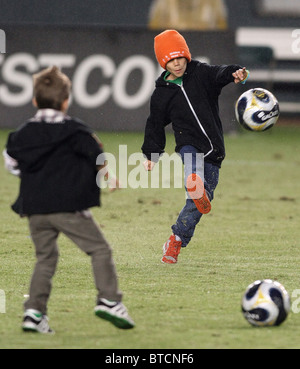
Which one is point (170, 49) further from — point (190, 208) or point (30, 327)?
point (30, 327)

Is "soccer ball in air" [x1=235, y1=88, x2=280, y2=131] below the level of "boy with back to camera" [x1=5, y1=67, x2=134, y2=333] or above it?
above

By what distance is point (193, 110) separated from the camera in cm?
779

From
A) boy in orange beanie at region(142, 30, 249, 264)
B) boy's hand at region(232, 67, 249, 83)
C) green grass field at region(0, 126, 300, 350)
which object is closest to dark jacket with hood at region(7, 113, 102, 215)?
green grass field at region(0, 126, 300, 350)

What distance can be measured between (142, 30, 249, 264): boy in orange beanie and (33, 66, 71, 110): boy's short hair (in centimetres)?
228

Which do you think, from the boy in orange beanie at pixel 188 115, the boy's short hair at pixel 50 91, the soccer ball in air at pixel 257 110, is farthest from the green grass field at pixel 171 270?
the boy's short hair at pixel 50 91

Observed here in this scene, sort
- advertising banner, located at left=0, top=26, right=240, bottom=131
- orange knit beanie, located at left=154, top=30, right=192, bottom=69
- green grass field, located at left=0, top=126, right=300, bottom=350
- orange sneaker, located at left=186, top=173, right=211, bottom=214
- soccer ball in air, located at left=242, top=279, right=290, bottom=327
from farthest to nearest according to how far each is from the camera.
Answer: advertising banner, located at left=0, top=26, right=240, bottom=131, orange knit beanie, located at left=154, top=30, right=192, bottom=69, orange sneaker, located at left=186, top=173, right=211, bottom=214, soccer ball in air, located at left=242, top=279, right=290, bottom=327, green grass field, located at left=0, top=126, right=300, bottom=350

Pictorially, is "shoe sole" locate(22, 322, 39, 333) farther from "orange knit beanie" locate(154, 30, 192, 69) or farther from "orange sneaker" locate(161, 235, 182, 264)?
"orange knit beanie" locate(154, 30, 192, 69)

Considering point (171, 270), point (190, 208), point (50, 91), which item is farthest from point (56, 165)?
point (190, 208)

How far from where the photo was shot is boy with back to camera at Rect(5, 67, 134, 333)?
5.48 meters

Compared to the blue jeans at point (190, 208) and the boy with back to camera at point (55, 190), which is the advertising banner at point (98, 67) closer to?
the blue jeans at point (190, 208)

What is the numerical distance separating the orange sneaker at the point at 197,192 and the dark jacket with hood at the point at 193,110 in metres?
0.28

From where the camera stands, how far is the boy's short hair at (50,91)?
5.56 meters

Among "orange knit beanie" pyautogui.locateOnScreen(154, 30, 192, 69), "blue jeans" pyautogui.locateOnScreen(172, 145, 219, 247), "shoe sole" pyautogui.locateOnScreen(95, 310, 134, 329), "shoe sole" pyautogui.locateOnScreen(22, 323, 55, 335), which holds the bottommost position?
"shoe sole" pyautogui.locateOnScreen(22, 323, 55, 335)
